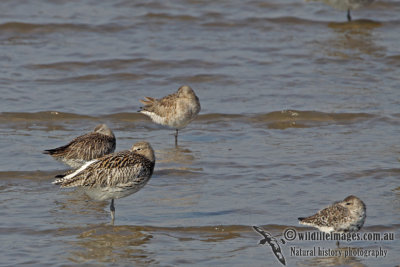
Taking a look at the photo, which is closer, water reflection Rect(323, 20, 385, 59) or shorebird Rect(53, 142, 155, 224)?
shorebird Rect(53, 142, 155, 224)

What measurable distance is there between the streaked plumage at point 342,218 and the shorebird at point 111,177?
205 centimetres

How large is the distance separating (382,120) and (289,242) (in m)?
5.27

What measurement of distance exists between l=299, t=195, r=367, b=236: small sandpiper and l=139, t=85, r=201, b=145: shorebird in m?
4.51

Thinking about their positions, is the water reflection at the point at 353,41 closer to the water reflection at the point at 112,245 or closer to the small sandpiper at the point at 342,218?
the small sandpiper at the point at 342,218

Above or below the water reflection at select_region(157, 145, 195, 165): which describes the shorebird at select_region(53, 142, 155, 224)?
above

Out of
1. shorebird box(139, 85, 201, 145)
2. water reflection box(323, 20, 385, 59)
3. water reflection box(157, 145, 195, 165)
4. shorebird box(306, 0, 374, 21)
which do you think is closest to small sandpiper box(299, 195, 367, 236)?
water reflection box(157, 145, 195, 165)

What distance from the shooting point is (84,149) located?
10.8 meters

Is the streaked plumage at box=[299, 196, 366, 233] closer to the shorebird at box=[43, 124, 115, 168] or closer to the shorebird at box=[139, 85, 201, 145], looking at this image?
→ the shorebird at box=[43, 124, 115, 168]

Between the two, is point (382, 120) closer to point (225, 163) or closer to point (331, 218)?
point (225, 163)

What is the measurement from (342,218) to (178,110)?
4.88m

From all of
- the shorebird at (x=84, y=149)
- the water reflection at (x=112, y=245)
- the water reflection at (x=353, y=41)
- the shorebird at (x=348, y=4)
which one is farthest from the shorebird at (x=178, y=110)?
the shorebird at (x=348, y=4)

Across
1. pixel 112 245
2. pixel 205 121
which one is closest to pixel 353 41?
pixel 205 121

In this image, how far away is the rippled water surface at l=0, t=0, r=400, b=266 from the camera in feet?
29.0

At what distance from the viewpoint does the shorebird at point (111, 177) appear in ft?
29.7
